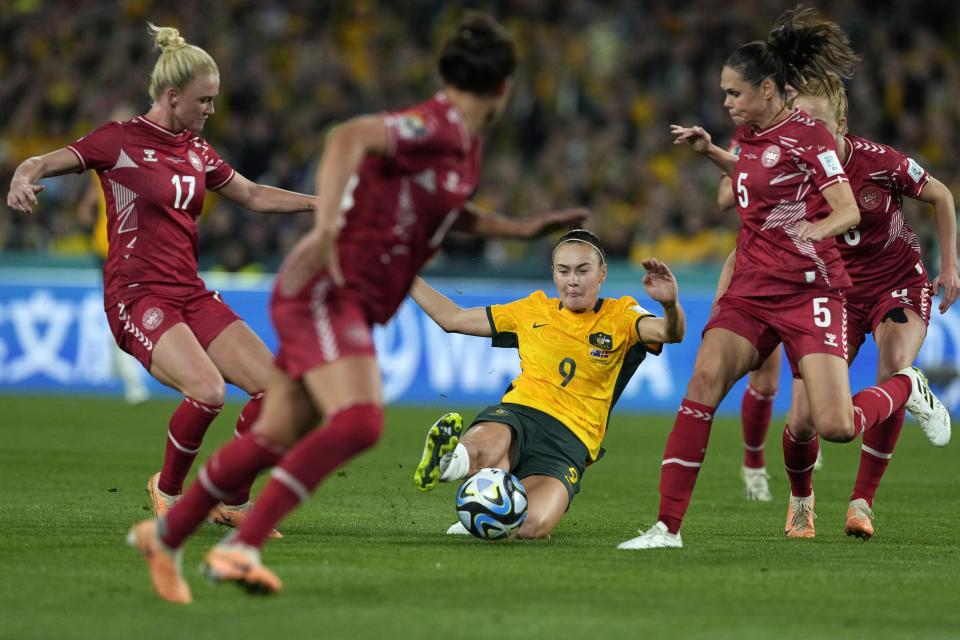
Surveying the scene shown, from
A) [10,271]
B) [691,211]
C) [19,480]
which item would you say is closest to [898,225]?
[19,480]

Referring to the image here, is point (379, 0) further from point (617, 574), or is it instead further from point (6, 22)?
point (617, 574)

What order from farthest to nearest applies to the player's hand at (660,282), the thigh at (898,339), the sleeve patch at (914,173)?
the sleeve patch at (914,173) → the thigh at (898,339) → the player's hand at (660,282)

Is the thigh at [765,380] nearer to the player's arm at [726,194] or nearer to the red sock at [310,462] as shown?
A: the player's arm at [726,194]

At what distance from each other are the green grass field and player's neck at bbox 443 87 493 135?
1.73 m

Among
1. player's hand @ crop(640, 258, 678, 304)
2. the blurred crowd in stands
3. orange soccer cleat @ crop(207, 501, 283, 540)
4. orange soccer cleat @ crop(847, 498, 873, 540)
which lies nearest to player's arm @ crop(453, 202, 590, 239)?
player's hand @ crop(640, 258, 678, 304)

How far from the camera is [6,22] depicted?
2248 cm

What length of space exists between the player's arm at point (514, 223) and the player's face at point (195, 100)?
2.25m

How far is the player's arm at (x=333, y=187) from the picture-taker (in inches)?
193

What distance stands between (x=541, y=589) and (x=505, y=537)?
166 centimetres

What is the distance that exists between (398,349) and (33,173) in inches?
368

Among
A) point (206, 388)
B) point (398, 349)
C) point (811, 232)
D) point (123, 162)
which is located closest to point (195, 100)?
point (123, 162)

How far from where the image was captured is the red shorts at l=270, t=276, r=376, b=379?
16.6 ft

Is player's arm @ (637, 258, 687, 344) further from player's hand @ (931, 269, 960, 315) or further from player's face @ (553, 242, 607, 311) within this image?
player's hand @ (931, 269, 960, 315)

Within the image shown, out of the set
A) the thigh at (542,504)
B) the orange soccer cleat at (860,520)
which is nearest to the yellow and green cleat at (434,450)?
the thigh at (542,504)
